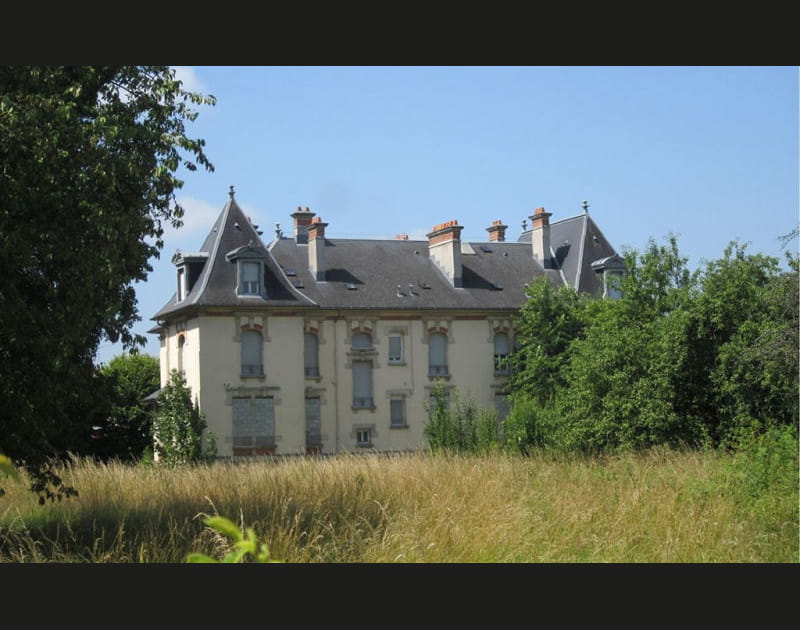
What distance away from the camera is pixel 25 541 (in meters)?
11.5

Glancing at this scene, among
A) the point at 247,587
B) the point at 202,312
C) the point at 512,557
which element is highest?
the point at 202,312

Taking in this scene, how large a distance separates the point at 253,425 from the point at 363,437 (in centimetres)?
483

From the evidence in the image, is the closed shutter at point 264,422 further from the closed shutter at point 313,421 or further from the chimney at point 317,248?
the chimney at point 317,248

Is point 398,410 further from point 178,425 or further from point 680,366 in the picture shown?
point 680,366

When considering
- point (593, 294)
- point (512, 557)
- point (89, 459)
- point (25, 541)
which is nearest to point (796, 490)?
point (512, 557)

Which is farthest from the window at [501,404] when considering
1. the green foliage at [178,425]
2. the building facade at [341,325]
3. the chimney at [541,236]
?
the green foliage at [178,425]

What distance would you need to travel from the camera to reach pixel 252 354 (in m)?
41.2

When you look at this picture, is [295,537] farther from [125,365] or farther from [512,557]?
[125,365]

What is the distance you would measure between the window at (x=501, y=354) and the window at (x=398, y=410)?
14.0 feet

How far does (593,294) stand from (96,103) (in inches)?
1362

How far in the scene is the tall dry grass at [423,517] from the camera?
10914mm

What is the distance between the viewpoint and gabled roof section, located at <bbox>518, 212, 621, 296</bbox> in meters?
46.3

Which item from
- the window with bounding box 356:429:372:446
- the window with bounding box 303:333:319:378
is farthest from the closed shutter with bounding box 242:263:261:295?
the window with bounding box 356:429:372:446

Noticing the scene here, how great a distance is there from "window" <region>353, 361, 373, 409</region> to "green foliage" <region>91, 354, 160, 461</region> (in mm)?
8186
